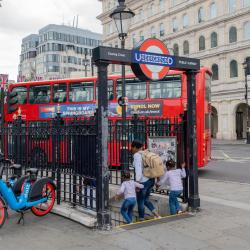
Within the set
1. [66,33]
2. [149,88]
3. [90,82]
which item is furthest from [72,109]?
[66,33]

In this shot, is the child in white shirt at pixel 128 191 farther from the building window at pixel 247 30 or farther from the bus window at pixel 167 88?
the building window at pixel 247 30

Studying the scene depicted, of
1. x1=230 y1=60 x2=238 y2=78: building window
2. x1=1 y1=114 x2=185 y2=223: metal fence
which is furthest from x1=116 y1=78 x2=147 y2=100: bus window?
x1=230 y1=60 x2=238 y2=78: building window

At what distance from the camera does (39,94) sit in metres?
17.4

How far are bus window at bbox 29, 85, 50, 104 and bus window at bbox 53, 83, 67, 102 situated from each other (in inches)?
13.4

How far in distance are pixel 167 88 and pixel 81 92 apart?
3.74 m

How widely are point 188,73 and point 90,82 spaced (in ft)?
29.3

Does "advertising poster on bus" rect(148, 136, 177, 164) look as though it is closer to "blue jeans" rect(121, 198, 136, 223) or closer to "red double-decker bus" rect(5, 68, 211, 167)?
"blue jeans" rect(121, 198, 136, 223)

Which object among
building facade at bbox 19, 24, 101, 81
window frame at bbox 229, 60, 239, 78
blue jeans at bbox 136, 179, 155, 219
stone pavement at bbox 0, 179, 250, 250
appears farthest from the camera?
building facade at bbox 19, 24, 101, 81

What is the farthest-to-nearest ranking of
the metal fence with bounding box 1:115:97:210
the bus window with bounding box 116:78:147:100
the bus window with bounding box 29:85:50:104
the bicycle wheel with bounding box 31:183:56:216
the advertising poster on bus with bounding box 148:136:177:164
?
the bus window with bounding box 29:85:50:104 < the bus window with bounding box 116:78:147:100 < the advertising poster on bus with bounding box 148:136:177:164 < the bicycle wheel with bounding box 31:183:56:216 < the metal fence with bounding box 1:115:97:210

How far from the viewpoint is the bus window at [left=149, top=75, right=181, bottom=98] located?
15289mm

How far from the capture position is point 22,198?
22.0 feet

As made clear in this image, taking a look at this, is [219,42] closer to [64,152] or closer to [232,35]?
[232,35]

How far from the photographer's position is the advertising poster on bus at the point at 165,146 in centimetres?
857

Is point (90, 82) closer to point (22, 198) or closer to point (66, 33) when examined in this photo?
point (22, 198)
